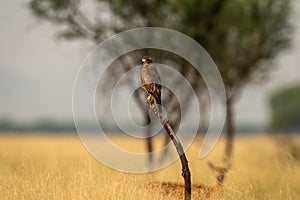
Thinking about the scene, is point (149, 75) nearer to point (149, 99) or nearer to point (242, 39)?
point (149, 99)

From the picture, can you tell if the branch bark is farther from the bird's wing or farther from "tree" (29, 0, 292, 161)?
"tree" (29, 0, 292, 161)

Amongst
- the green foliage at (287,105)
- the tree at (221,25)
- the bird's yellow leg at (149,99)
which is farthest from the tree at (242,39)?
the green foliage at (287,105)

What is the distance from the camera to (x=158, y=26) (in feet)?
73.0

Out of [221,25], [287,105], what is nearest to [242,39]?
[221,25]

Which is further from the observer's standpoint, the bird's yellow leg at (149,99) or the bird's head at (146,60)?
the bird's yellow leg at (149,99)

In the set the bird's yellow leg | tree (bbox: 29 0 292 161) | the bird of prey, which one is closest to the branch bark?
the bird's yellow leg

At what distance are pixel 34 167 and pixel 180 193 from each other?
3180 millimetres

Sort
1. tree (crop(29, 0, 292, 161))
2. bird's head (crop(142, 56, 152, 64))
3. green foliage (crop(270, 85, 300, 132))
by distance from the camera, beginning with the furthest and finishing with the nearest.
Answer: green foliage (crop(270, 85, 300, 132)) < tree (crop(29, 0, 292, 161)) < bird's head (crop(142, 56, 152, 64))

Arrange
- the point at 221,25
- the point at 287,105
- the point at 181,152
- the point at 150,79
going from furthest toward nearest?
the point at 287,105
the point at 221,25
the point at 181,152
the point at 150,79

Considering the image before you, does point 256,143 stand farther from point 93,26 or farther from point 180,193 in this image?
point 180,193

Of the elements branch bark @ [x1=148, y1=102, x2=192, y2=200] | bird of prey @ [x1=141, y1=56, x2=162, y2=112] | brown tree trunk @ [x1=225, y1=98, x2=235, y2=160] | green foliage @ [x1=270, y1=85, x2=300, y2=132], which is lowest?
branch bark @ [x1=148, y1=102, x2=192, y2=200]

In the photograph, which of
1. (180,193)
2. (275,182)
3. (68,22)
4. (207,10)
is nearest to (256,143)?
(207,10)

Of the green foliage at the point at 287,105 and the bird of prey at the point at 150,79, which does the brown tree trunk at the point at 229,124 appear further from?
the green foliage at the point at 287,105

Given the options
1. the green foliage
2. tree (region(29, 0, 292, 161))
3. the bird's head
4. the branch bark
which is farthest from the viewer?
the green foliage
